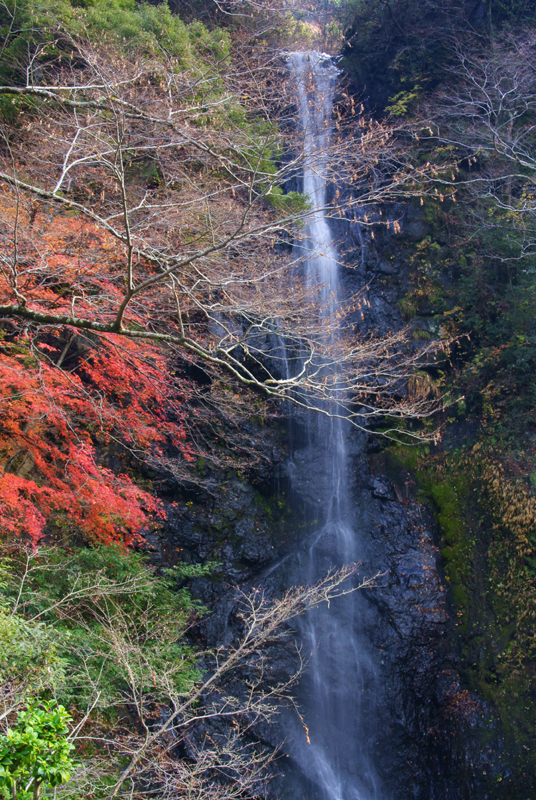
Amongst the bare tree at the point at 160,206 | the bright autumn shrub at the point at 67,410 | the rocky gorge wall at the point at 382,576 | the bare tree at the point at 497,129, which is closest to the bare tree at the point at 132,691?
the bright autumn shrub at the point at 67,410

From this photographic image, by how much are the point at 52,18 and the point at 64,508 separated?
7969 mm

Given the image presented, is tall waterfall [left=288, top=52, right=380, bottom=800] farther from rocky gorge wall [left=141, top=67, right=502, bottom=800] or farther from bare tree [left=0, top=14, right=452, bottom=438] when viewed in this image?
bare tree [left=0, top=14, right=452, bottom=438]

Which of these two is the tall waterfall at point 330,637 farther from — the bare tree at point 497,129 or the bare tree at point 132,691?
the bare tree at point 497,129

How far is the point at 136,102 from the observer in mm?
5828

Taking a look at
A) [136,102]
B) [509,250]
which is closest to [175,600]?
[136,102]

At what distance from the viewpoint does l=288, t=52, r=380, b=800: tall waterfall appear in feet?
22.8

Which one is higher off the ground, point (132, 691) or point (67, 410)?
point (67, 410)

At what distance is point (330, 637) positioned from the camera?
324 inches

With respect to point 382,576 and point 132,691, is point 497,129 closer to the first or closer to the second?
point 382,576

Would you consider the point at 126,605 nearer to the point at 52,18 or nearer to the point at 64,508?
the point at 64,508

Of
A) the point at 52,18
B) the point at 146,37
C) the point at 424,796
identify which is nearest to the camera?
the point at 424,796

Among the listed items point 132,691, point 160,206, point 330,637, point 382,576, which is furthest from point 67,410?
point 382,576

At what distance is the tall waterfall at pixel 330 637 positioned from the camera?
274 inches

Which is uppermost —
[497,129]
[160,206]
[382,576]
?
[497,129]
